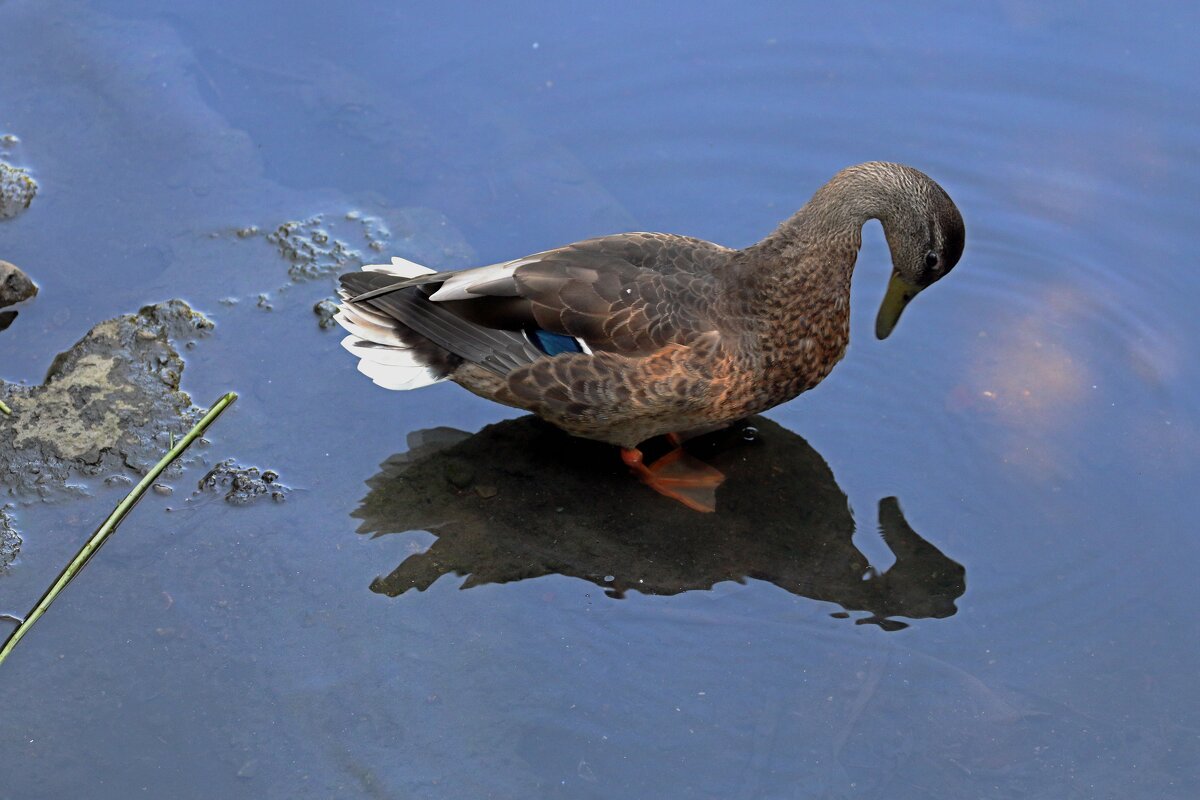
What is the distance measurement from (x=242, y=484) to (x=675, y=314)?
5.18ft

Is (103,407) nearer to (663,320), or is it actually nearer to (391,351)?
(391,351)

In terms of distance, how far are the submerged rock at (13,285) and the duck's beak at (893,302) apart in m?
3.26

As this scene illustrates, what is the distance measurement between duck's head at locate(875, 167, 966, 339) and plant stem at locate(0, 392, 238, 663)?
2.34 m

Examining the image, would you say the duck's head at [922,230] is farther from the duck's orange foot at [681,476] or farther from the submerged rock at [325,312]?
the submerged rock at [325,312]

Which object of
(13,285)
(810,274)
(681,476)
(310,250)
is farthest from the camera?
(310,250)

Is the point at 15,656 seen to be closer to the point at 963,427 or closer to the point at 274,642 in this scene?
the point at 274,642

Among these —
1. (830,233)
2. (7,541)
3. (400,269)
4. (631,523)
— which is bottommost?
(7,541)

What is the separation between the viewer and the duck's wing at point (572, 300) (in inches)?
180

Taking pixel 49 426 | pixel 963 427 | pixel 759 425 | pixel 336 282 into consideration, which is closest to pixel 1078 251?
pixel 963 427

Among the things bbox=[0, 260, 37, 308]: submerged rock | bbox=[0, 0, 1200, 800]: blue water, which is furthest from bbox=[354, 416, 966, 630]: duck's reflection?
bbox=[0, 260, 37, 308]: submerged rock

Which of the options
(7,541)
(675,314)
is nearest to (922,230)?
(675,314)

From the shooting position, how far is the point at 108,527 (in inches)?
168

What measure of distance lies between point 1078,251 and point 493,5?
10.1 ft

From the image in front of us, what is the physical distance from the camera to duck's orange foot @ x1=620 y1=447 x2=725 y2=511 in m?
4.69
